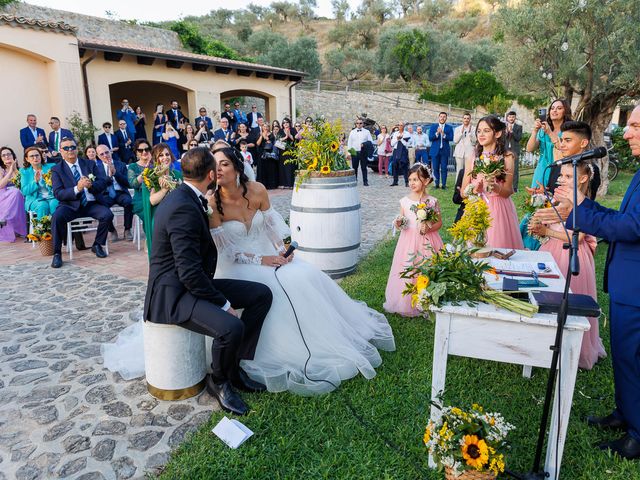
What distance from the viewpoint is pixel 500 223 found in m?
4.67

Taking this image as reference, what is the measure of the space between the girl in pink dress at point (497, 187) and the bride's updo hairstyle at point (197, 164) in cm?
256

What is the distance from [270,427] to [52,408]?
1657 mm

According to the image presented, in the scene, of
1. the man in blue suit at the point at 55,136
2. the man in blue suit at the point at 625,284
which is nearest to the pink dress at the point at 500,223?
the man in blue suit at the point at 625,284

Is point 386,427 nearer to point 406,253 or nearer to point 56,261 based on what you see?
point 406,253

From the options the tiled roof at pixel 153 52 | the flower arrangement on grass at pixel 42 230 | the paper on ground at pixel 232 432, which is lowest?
the paper on ground at pixel 232 432

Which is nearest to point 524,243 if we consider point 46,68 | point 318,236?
point 318,236

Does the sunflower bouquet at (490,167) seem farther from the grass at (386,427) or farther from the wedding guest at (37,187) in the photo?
the wedding guest at (37,187)

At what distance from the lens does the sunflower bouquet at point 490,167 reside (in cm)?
442

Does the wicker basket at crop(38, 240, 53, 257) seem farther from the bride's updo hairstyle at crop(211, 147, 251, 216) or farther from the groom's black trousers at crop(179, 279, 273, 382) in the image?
the groom's black trousers at crop(179, 279, 273, 382)

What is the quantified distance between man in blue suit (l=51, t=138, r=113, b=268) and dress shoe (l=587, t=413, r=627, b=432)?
6978 mm

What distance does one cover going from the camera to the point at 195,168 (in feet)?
10.7

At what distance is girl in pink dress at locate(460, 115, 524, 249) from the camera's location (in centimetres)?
454

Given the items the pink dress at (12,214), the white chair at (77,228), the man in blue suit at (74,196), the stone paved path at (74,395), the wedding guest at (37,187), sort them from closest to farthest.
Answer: the stone paved path at (74,395)
the man in blue suit at (74,196)
the white chair at (77,228)
the wedding guest at (37,187)
the pink dress at (12,214)

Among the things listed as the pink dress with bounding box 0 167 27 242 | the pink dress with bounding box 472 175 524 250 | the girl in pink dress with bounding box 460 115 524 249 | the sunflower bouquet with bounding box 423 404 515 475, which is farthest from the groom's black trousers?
the pink dress with bounding box 0 167 27 242
